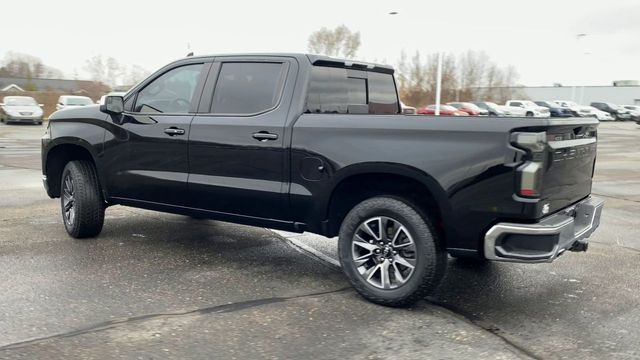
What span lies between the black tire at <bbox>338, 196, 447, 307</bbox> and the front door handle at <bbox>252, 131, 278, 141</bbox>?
2.85 ft

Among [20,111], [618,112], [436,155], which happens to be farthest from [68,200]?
[618,112]

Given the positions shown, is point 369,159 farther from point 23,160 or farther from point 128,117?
point 23,160

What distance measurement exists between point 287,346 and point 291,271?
1600mm

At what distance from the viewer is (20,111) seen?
1134 inches

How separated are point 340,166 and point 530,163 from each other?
134 cm

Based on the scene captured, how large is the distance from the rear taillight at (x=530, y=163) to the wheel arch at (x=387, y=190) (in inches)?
20.0

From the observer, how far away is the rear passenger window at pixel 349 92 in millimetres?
4809

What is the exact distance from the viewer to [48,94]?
43125mm

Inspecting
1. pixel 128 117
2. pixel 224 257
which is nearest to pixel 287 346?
pixel 224 257

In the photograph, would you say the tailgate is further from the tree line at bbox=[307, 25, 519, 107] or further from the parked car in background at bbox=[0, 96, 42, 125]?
the tree line at bbox=[307, 25, 519, 107]

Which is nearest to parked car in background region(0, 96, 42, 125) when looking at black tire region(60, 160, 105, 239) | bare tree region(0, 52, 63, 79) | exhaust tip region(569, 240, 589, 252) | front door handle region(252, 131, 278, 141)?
black tire region(60, 160, 105, 239)

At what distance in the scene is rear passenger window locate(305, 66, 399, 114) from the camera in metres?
4.81

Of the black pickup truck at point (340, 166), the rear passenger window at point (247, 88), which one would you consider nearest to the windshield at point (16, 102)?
the black pickup truck at point (340, 166)

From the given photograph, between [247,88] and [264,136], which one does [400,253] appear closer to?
[264,136]
